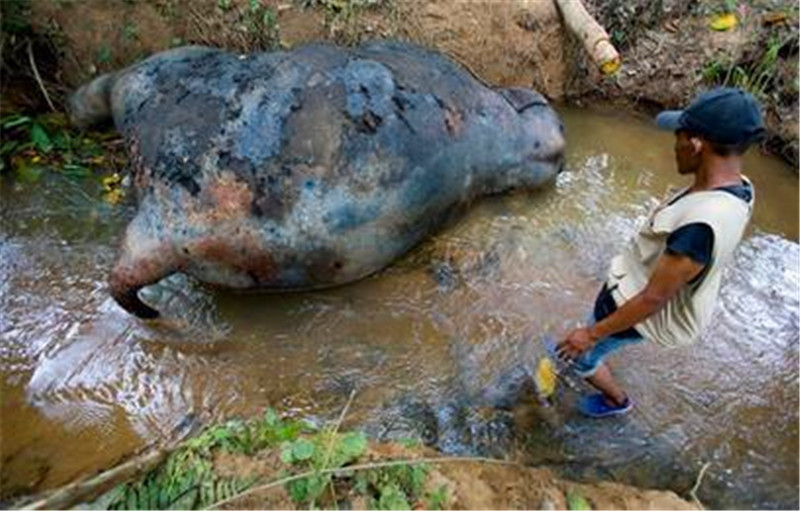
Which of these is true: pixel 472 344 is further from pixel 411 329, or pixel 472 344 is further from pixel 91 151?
pixel 91 151

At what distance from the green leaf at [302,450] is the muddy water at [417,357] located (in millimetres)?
511

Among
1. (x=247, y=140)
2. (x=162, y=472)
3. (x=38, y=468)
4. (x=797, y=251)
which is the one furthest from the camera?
(x=797, y=251)

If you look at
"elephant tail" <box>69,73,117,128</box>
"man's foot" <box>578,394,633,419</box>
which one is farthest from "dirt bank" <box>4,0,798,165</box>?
"man's foot" <box>578,394,633,419</box>

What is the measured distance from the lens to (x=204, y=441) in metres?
2.46

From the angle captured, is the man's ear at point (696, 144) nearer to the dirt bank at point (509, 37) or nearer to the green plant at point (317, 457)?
the green plant at point (317, 457)

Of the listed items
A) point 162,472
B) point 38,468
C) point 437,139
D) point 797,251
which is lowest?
point 38,468

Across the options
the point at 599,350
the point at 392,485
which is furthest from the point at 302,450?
the point at 599,350

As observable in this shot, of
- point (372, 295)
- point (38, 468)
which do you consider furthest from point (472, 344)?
point (38, 468)

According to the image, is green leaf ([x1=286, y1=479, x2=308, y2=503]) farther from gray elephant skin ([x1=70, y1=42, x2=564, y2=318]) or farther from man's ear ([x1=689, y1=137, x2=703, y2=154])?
man's ear ([x1=689, y1=137, x2=703, y2=154])

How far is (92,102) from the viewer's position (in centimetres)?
381

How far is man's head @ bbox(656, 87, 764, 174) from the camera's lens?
201cm

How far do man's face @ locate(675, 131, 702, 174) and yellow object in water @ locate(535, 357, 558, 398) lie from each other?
3.55 ft

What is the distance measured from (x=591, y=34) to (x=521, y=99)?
0.69 meters

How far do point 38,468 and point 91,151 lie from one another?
1972mm
